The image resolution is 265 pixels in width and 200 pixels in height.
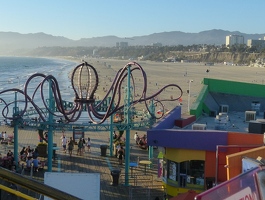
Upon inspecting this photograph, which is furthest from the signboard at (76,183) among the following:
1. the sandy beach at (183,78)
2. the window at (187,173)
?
the sandy beach at (183,78)

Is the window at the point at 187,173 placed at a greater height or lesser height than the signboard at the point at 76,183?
lesser

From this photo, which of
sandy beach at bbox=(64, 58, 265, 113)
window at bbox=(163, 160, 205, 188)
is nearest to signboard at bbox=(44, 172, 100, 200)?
window at bbox=(163, 160, 205, 188)

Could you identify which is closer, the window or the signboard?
the signboard

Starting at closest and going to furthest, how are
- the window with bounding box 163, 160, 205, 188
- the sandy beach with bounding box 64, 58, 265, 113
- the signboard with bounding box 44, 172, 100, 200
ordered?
the signboard with bounding box 44, 172, 100, 200 → the window with bounding box 163, 160, 205, 188 → the sandy beach with bounding box 64, 58, 265, 113

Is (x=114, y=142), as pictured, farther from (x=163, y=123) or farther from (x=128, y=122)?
(x=163, y=123)

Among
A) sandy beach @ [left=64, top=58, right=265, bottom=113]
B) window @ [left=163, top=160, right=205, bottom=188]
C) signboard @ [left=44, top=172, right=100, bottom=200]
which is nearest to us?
signboard @ [left=44, top=172, right=100, bottom=200]

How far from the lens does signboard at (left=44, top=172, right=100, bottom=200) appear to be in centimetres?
1011

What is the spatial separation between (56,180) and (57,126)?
7954 millimetres

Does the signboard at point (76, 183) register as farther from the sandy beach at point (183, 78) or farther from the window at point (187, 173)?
the sandy beach at point (183, 78)

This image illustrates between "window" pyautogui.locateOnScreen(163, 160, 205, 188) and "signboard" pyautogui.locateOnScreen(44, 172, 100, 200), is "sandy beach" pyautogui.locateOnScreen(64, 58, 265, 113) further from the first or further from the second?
"signboard" pyautogui.locateOnScreen(44, 172, 100, 200)

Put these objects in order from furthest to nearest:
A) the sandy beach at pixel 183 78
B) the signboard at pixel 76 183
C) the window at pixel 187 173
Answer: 1. the sandy beach at pixel 183 78
2. the window at pixel 187 173
3. the signboard at pixel 76 183

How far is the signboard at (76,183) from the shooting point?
1011 centimetres

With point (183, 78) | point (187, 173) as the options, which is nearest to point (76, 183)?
point (187, 173)

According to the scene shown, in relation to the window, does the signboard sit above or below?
above
